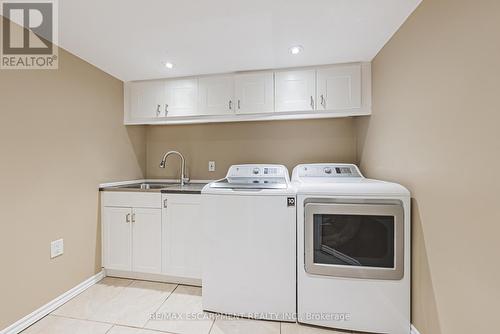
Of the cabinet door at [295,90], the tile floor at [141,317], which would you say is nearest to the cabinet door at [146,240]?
the tile floor at [141,317]

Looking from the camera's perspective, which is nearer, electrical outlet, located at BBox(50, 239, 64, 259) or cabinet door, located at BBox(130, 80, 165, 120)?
electrical outlet, located at BBox(50, 239, 64, 259)

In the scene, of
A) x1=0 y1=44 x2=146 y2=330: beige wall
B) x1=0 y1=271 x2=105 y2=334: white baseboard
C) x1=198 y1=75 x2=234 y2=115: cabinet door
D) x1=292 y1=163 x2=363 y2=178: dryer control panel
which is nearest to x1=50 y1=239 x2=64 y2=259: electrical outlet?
x1=0 y1=44 x2=146 y2=330: beige wall

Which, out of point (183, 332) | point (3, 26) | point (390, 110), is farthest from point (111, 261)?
point (390, 110)

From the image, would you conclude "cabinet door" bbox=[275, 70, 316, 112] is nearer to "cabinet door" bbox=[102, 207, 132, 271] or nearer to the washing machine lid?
the washing machine lid

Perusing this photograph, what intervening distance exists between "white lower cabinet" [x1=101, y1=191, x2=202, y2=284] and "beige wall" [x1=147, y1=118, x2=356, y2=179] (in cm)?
71

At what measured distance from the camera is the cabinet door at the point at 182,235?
2.03 meters

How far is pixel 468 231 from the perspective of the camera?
99 centimetres

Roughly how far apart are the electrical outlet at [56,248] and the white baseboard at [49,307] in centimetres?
35

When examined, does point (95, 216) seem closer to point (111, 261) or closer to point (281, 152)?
point (111, 261)

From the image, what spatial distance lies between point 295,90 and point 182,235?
5.73 ft

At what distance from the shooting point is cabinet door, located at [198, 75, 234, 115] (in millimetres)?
2309

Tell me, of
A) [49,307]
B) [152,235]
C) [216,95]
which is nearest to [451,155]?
[216,95]

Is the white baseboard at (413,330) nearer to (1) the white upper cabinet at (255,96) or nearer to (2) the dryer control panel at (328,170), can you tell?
Answer: (2) the dryer control panel at (328,170)

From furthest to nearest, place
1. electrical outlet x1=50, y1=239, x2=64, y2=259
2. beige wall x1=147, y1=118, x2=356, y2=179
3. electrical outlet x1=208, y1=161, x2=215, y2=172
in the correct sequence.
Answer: electrical outlet x1=208, y1=161, x2=215, y2=172 < beige wall x1=147, y1=118, x2=356, y2=179 < electrical outlet x1=50, y1=239, x2=64, y2=259
